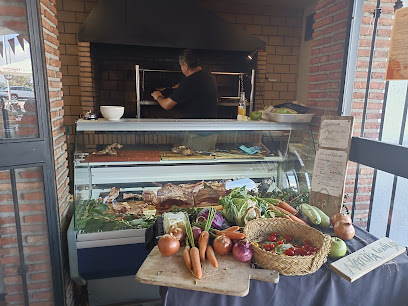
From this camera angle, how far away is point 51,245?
208 cm

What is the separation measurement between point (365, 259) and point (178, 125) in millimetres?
1498

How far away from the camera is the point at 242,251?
1.49m

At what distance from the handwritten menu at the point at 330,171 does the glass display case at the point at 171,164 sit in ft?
1.02

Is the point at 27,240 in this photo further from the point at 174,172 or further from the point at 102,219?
the point at 174,172

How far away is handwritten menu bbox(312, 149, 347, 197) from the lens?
6.66ft

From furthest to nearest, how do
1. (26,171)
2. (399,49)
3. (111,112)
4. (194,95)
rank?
(194,95) → (111,112) → (26,171) → (399,49)

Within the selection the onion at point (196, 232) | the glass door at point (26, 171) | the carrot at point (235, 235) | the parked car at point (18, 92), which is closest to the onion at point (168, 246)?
the onion at point (196, 232)

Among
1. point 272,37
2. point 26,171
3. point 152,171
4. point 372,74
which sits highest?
point 272,37

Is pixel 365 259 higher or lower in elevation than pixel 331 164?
→ lower

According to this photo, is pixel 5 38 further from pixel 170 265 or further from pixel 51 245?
pixel 170 265

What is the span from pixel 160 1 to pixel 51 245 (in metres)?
3.47

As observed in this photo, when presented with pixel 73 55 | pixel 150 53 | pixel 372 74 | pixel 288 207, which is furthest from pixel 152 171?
pixel 73 55

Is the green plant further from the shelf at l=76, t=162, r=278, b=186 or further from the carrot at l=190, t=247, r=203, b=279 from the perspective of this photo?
the carrot at l=190, t=247, r=203, b=279

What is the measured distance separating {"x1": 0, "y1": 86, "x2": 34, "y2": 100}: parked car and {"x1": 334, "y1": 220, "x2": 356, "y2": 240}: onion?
2.07 m
